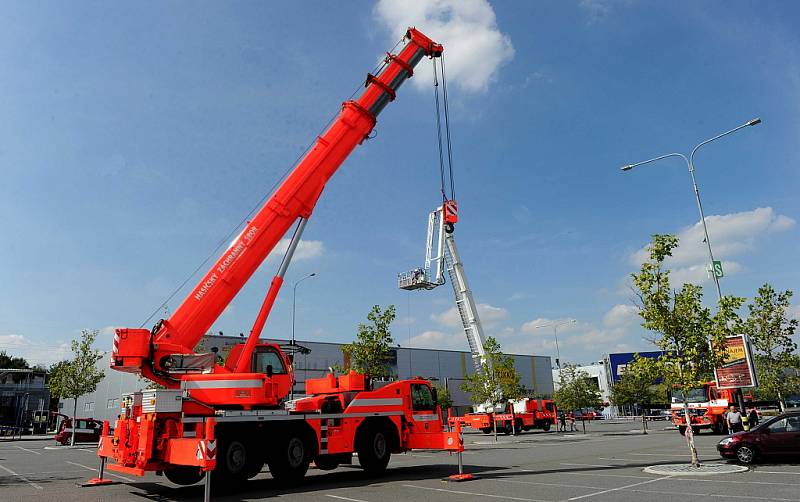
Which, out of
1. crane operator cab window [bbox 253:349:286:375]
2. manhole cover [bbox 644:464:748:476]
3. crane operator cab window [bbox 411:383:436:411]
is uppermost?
crane operator cab window [bbox 253:349:286:375]

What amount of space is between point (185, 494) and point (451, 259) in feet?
116

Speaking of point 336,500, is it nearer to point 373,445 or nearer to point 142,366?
point 373,445

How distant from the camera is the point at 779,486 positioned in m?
11.0

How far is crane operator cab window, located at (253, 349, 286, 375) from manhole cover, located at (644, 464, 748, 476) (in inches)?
398

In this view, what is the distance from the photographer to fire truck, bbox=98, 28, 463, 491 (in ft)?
39.9

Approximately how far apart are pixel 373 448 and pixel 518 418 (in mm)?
28154

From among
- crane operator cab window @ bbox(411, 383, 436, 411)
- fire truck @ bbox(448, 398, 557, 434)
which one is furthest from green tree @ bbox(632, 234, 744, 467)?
fire truck @ bbox(448, 398, 557, 434)

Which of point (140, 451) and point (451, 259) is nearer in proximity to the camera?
point (140, 451)

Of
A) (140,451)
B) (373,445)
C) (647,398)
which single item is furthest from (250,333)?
(647,398)

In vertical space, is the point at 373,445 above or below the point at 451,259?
below

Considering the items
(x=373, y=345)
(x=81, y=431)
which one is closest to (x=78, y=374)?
(x=81, y=431)

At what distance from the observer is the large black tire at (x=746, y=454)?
1531cm

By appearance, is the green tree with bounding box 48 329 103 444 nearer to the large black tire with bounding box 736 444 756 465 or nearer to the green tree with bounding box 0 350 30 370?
the large black tire with bounding box 736 444 756 465

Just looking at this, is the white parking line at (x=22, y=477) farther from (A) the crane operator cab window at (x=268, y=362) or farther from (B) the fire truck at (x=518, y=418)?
(B) the fire truck at (x=518, y=418)
